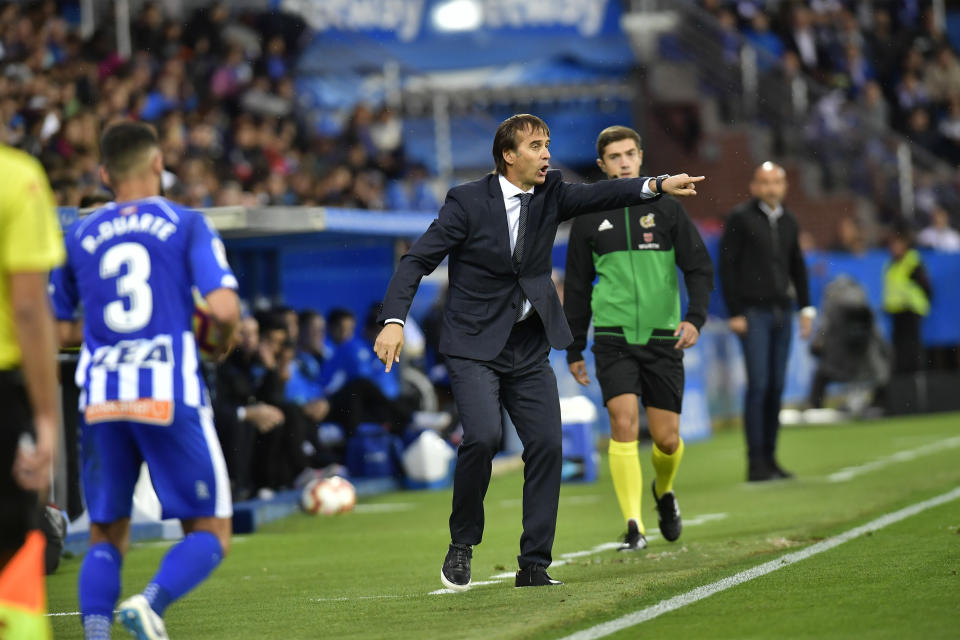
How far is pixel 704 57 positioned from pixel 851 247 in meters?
5.06

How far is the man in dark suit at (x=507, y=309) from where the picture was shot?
24.5 ft

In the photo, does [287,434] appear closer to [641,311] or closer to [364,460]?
[364,460]

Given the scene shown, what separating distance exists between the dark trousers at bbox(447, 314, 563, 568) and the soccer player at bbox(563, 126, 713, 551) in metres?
1.46

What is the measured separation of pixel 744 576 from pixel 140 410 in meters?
3.16

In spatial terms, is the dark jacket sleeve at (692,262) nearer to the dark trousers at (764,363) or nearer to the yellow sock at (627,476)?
the yellow sock at (627,476)

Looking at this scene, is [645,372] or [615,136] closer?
[615,136]

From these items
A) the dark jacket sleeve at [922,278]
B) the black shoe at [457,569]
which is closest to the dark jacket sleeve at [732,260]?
the black shoe at [457,569]

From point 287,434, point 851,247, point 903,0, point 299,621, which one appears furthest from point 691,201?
point 299,621

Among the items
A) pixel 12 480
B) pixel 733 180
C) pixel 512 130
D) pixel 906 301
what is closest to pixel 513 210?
pixel 512 130

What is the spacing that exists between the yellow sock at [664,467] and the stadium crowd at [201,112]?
242 inches

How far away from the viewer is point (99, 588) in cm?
562

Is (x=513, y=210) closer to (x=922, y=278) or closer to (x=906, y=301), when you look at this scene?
(x=906, y=301)

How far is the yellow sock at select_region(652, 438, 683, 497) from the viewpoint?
9.28m

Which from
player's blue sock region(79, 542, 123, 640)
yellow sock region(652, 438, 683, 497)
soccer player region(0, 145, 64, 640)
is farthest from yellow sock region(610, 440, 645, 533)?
soccer player region(0, 145, 64, 640)
